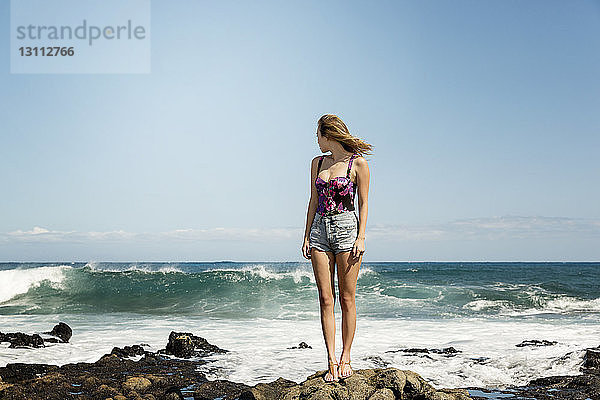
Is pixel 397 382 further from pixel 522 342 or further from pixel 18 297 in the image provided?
pixel 18 297

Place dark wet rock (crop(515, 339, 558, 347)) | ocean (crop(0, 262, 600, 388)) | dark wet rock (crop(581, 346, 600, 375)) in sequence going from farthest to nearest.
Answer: dark wet rock (crop(515, 339, 558, 347)) → ocean (crop(0, 262, 600, 388)) → dark wet rock (crop(581, 346, 600, 375))

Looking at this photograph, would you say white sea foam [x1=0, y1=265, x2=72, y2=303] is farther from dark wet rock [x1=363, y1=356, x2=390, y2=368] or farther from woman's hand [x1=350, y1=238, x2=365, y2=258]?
woman's hand [x1=350, y1=238, x2=365, y2=258]

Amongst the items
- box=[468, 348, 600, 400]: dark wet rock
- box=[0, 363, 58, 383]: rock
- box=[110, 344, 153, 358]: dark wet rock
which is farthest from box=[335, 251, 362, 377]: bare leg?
box=[110, 344, 153, 358]: dark wet rock

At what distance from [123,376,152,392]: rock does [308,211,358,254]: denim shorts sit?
276 cm

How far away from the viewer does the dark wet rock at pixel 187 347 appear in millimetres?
8433

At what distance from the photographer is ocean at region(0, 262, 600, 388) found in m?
7.81

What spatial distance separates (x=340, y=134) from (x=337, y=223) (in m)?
0.76

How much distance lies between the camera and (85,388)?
5984mm

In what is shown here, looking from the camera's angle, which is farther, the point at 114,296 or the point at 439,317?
the point at 114,296

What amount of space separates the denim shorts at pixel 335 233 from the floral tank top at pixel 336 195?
5 cm

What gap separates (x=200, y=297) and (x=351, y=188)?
57.1 ft

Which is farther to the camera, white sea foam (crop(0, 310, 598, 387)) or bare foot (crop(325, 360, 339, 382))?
white sea foam (crop(0, 310, 598, 387))

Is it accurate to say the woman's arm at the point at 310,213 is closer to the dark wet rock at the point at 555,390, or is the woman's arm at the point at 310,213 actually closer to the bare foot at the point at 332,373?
the bare foot at the point at 332,373

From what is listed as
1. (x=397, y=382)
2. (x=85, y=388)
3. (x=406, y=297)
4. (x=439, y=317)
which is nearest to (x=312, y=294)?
(x=406, y=297)
